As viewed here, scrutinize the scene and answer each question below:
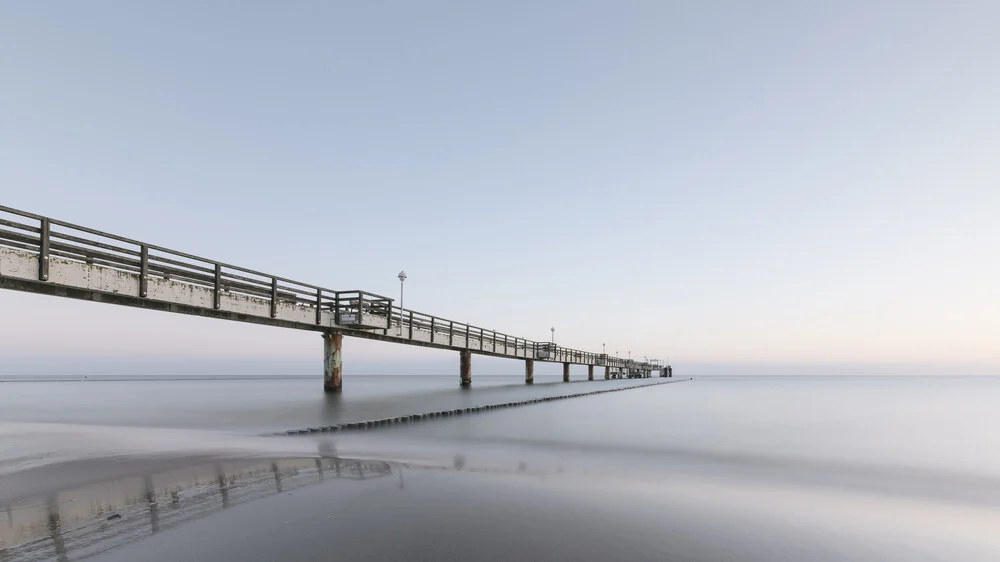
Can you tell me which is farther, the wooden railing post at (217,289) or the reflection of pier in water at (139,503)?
the wooden railing post at (217,289)

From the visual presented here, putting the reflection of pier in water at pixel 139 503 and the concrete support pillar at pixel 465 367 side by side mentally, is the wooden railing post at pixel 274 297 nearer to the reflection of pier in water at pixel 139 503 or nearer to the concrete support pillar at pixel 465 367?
the reflection of pier in water at pixel 139 503

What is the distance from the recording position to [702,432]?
64.5 ft

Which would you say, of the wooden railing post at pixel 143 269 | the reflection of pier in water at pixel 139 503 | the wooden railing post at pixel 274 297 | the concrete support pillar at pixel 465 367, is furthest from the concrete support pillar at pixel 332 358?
the reflection of pier in water at pixel 139 503

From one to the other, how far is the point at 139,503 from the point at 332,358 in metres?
27.0

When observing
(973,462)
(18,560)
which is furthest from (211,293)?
(973,462)

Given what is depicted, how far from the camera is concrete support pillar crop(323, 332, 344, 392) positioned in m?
32.2

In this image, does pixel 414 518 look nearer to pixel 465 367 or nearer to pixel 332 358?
pixel 332 358

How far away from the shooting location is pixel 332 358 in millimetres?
32844

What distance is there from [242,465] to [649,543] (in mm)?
7086

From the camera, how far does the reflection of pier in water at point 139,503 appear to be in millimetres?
5191

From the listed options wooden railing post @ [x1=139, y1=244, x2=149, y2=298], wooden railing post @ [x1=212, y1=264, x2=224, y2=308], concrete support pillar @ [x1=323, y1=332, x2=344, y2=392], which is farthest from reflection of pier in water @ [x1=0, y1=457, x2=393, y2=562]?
concrete support pillar @ [x1=323, y1=332, x2=344, y2=392]

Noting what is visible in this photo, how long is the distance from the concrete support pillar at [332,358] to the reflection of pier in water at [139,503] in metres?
23.2

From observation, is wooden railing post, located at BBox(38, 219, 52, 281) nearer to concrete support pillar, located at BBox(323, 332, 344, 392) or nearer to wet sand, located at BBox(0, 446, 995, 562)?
wet sand, located at BBox(0, 446, 995, 562)

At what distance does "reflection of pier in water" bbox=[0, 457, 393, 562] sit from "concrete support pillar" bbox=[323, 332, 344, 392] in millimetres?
23223
